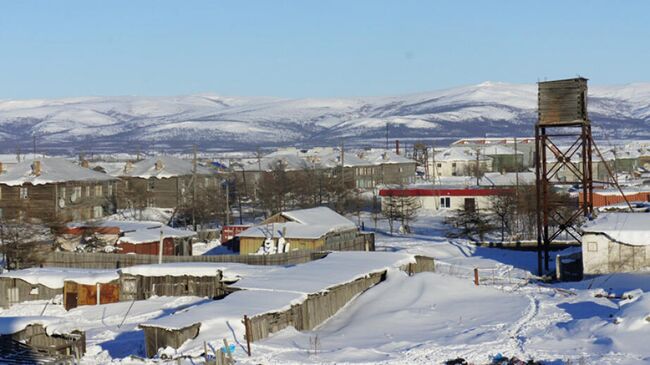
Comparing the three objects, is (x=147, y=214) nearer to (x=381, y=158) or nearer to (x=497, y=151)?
(x=381, y=158)

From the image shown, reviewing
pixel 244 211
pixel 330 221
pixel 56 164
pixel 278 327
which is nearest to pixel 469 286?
pixel 278 327

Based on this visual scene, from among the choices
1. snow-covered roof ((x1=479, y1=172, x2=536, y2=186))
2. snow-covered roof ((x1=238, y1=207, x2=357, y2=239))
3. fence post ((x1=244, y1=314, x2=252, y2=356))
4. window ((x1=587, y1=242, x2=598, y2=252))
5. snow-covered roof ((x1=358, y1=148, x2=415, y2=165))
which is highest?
snow-covered roof ((x1=358, y1=148, x2=415, y2=165))

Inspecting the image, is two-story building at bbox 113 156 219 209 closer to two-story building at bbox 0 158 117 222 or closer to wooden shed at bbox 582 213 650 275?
two-story building at bbox 0 158 117 222

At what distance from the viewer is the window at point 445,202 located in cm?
6217

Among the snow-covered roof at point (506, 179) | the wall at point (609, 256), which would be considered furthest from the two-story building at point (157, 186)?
the wall at point (609, 256)

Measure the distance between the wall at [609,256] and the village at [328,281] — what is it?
5 centimetres

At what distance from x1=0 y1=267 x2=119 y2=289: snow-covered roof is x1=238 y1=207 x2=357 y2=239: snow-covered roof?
423 inches

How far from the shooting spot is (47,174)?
5106cm

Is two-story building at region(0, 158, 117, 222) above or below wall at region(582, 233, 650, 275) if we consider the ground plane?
above

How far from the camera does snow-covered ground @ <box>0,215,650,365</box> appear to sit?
18.7 metres

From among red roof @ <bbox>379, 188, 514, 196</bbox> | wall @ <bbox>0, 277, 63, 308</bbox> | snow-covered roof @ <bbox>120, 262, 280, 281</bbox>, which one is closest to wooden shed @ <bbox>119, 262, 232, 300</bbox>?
snow-covered roof @ <bbox>120, 262, 280, 281</bbox>

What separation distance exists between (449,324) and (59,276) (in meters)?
13.6

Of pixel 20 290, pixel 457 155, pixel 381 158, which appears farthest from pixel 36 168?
pixel 457 155

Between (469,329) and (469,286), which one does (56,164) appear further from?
(469,329)
